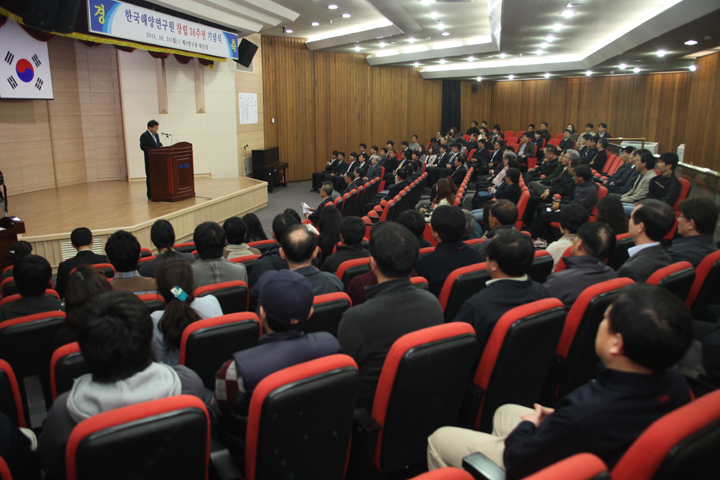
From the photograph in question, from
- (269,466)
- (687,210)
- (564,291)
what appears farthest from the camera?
(687,210)

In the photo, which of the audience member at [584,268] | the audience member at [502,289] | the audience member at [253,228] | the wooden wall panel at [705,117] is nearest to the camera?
the audience member at [502,289]

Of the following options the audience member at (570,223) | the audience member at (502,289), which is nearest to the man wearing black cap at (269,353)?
the audience member at (502,289)

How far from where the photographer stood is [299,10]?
9.51 meters

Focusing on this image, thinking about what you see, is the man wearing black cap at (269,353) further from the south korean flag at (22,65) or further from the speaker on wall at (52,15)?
the south korean flag at (22,65)

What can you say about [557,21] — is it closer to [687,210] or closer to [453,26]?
[453,26]

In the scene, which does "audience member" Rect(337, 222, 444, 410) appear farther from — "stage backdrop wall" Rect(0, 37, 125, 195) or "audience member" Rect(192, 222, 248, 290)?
"stage backdrop wall" Rect(0, 37, 125, 195)

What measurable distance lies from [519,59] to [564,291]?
14476mm

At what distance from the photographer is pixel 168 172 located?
23.1ft

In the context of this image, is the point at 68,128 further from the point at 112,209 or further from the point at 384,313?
the point at 384,313

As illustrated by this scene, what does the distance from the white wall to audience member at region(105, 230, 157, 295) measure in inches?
286

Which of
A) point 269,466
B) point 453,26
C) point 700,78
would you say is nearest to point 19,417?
point 269,466

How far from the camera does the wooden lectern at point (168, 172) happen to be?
6.98 m

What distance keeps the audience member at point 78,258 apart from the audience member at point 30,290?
0.74 m

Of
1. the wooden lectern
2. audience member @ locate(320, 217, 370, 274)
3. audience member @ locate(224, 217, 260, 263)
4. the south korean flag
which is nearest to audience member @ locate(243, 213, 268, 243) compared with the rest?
audience member @ locate(224, 217, 260, 263)
